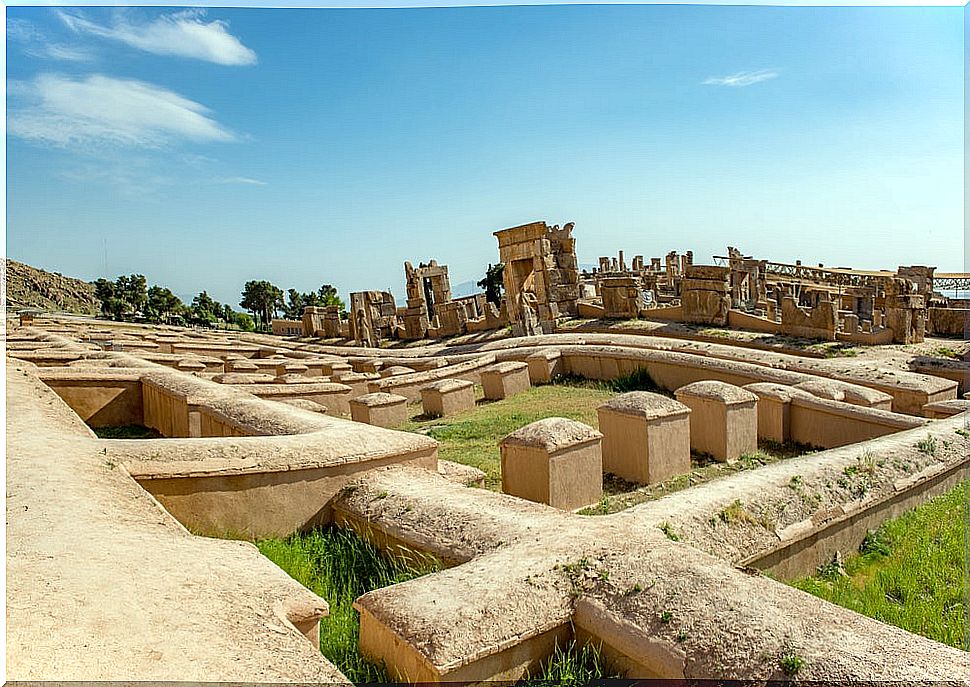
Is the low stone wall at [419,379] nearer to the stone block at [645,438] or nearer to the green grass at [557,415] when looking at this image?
the green grass at [557,415]

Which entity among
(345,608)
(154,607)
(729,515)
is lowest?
(345,608)

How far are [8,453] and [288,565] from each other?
2.05m

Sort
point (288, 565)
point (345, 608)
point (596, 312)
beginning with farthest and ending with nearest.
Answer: point (596, 312), point (288, 565), point (345, 608)

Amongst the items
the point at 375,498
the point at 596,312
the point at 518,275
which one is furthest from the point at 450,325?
the point at 375,498

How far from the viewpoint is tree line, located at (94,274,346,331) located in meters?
43.4

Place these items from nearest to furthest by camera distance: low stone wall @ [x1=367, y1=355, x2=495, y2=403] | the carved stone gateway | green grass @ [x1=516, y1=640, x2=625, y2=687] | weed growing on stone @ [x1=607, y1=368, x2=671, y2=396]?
green grass @ [x1=516, y1=640, x2=625, y2=687] → weed growing on stone @ [x1=607, y1=368, x2=671, y2=396] → low stone wall @ [x1=367, y1=355, x2=495, y2=403] → the carved stone gateway

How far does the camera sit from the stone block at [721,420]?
7285mm

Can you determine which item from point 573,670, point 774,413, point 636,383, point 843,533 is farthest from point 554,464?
point 636,383

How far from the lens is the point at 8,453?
4504 millimetres

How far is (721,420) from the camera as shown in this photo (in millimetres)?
7289

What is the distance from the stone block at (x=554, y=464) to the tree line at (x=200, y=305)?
37441 millimetres

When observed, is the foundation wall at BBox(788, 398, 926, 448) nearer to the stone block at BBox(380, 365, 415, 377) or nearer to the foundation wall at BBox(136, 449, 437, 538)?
the foundation wall at BBox(136, 449, 437, 538)

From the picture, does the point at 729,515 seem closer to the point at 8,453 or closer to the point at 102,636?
the point at 102,636

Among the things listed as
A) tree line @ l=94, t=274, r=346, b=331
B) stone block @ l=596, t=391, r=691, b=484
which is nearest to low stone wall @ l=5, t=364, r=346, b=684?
stone block @ l=596, t=391, r=691, b=484
